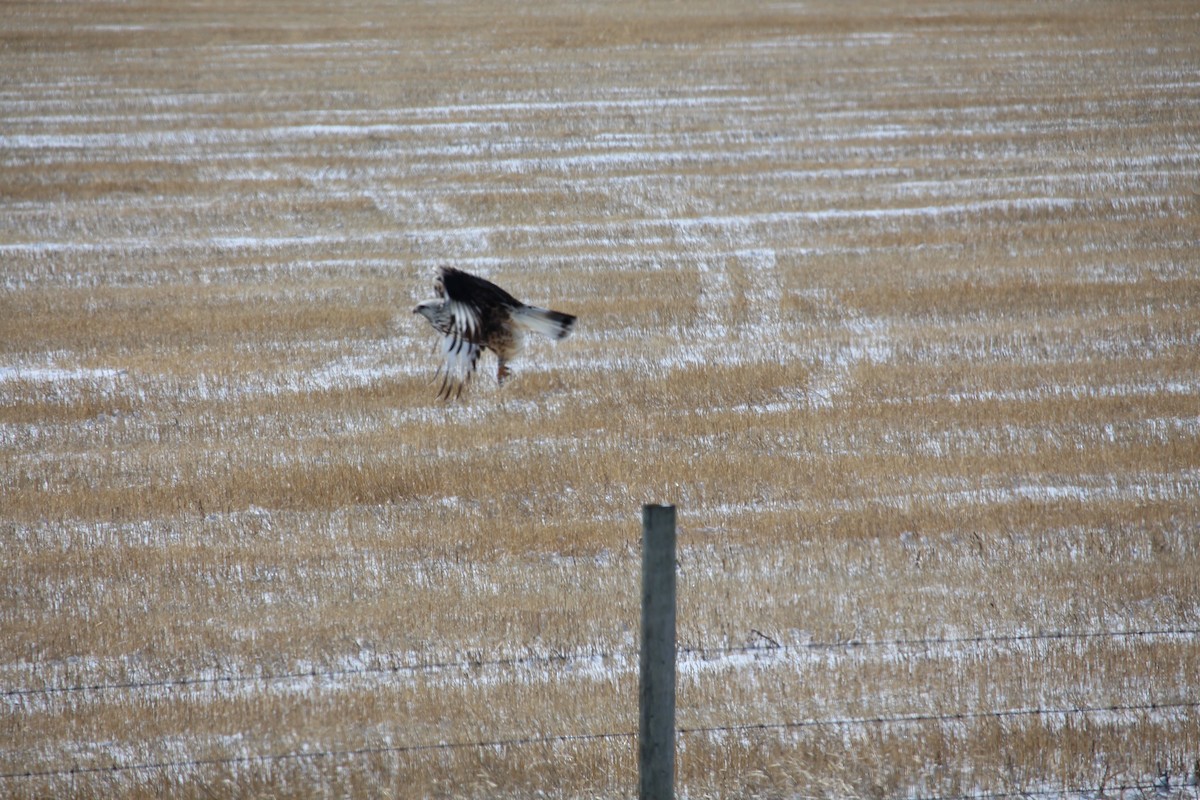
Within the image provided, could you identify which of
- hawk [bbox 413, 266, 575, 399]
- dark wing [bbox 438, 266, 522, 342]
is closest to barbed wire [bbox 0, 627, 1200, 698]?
hawk [bbox 413, 266, 575, 399]

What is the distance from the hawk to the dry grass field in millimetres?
1546

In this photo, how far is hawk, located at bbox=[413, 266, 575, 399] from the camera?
5.53m

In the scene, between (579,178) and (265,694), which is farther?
(579,178)

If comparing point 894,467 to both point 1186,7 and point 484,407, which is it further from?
point 1186,7

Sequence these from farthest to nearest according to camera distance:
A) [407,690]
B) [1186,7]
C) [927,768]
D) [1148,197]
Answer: [1186,7]
[1148,197]
[407,690]
[927,768]

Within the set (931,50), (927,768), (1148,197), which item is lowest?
(927,768)

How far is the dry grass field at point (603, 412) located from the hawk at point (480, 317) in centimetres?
155

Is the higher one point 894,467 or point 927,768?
point 894,467

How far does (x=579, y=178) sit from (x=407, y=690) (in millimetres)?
9787

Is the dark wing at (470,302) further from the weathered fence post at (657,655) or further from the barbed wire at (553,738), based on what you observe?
the weathered fence post at (657,655)

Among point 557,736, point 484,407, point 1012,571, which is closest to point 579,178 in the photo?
point 484,407

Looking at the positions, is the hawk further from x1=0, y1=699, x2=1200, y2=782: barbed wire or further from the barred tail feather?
x1=0, y1=699, x2=1200, y2=782: barbed wire

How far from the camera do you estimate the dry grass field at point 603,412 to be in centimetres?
552

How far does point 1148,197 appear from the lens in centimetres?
1370
